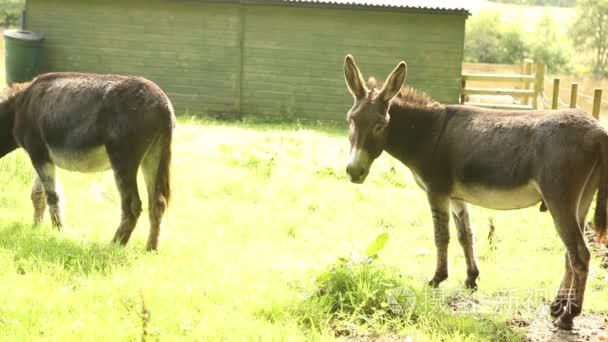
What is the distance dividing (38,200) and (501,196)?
4.86 metres

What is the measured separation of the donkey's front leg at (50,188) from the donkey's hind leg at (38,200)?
25 centimetres

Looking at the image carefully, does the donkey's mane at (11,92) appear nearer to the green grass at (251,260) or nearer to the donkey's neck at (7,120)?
the donkey's neck at (7,120)

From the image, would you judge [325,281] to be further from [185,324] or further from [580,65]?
[580,65]

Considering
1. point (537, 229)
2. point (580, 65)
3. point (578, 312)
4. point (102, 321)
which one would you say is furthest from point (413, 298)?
point (580, 65)

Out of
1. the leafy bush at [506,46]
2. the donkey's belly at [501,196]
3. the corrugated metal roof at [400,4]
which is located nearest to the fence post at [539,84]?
the corrugated metal roof at [400,4]

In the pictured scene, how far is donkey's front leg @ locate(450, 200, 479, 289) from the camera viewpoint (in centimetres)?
589

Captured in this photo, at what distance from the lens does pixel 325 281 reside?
5.20 m

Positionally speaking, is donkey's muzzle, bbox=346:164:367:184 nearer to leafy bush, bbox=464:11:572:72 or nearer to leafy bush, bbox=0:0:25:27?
leafy bush, bbox=0:0:25:27

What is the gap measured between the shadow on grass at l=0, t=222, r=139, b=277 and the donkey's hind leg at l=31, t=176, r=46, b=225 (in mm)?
527

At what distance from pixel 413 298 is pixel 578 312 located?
1.23 metres

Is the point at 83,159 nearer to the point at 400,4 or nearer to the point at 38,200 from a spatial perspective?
the point at 38,200

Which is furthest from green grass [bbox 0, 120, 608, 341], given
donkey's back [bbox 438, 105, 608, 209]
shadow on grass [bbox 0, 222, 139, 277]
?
donkey's back [bbox 438, 105, 608, 209]

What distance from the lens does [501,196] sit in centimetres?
524

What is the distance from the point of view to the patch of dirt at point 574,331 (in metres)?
4.85
